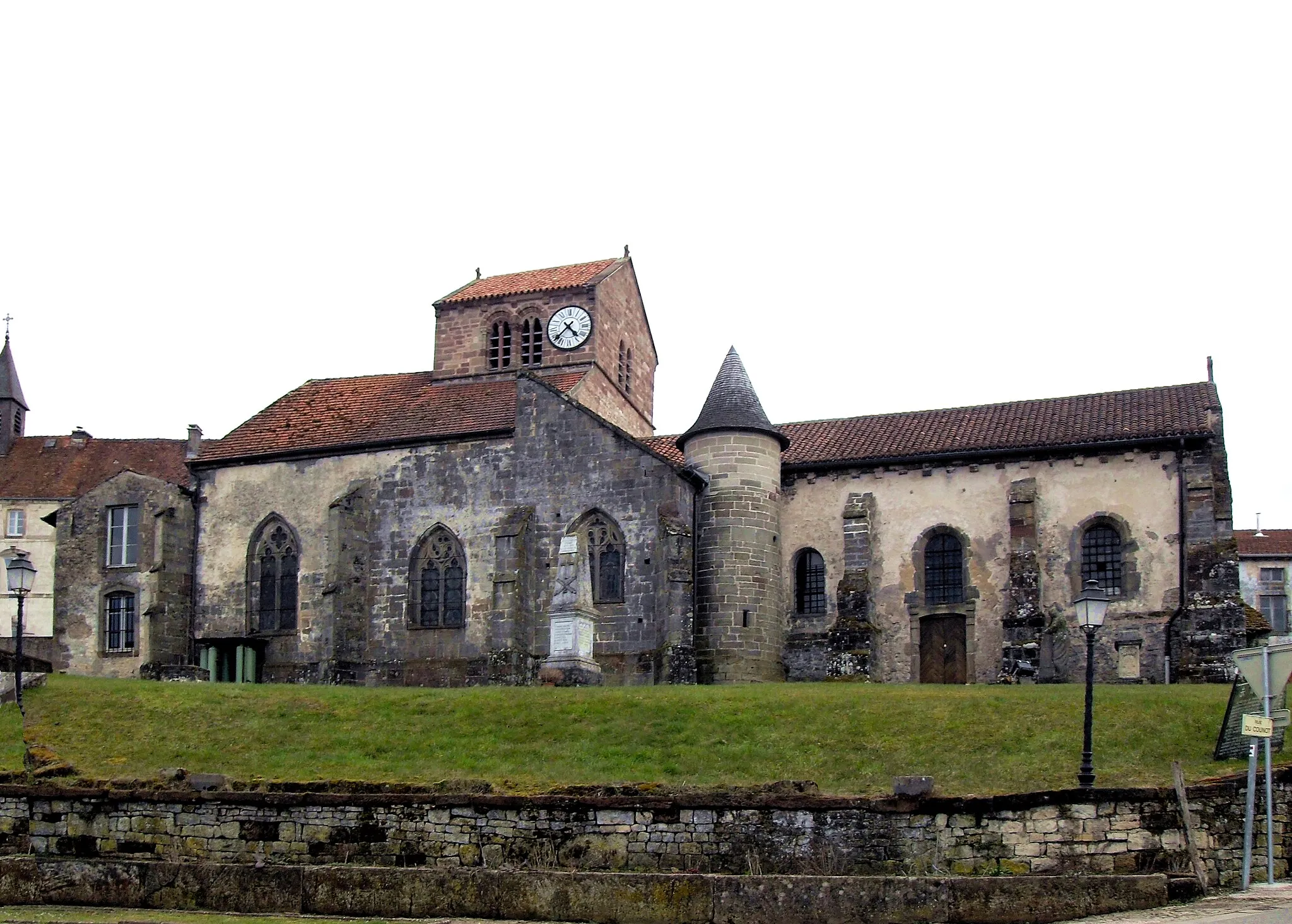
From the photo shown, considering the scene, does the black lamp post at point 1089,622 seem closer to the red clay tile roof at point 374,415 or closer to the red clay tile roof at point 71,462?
the red clay tile roof at point 374,415

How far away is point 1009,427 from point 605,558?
11.8 metres

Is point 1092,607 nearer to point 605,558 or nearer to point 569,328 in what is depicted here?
point 605,558

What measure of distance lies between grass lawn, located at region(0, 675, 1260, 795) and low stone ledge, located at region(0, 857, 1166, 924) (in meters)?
4.39

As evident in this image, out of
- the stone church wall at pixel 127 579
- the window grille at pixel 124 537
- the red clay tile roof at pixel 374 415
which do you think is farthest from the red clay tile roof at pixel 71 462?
the red clay tile roof at pixel 374 415

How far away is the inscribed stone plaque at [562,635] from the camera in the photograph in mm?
35219

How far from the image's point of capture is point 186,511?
148 ft

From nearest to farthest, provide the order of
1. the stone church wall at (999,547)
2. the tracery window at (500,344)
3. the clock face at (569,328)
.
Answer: the stone church wall at (999,547)
the clock face at (569,328)
the tracery window at (500,344)

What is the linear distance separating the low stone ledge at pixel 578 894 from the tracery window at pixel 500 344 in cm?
2954

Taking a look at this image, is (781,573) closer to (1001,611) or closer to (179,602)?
(1001,611)

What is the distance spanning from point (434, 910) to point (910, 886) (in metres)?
5.85

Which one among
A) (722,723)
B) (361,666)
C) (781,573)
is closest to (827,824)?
(722,723)

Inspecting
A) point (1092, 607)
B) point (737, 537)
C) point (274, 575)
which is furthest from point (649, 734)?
point (274, 575)

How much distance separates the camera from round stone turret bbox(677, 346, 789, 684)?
3894cm

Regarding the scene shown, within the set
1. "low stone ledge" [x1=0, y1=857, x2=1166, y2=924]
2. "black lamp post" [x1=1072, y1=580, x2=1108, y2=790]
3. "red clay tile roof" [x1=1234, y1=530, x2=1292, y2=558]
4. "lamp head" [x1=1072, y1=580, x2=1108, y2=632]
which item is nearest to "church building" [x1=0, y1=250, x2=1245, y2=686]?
"black lamp post" [x1=1072, y1=580, x2=1108, y2=790]
